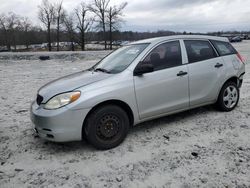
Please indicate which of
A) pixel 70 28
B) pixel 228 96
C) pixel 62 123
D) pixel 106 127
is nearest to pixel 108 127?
pixel 106 127

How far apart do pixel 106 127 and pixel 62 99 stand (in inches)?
30.9

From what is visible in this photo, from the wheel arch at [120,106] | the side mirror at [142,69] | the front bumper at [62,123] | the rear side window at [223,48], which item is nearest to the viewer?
the front bumper at [62,123]

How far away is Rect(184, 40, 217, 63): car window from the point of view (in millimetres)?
4799

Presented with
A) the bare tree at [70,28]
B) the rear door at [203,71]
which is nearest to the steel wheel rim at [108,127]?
the rear door at [203,71]

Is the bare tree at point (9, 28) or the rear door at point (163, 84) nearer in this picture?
the rear door at point (163, 84)

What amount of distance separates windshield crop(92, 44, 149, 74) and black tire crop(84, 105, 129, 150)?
2.47 ft

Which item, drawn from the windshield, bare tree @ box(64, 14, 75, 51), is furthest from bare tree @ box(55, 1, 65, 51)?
the windshield

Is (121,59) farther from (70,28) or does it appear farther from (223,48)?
(70,28)

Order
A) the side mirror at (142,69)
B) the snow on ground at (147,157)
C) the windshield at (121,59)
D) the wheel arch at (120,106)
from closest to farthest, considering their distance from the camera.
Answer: the snow on ground at (147,157) → the wheel arch at (120,106) → the side mirror at (142,69) → the windshield at (121,59)

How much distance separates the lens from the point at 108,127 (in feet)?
12.7

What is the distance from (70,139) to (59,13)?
6148 centimetres

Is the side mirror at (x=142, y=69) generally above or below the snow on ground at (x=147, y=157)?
above

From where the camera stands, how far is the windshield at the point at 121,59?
4311 millimetres

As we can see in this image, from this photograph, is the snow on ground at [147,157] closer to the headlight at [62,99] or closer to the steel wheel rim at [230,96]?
the steel wheel rim at [230,96]
